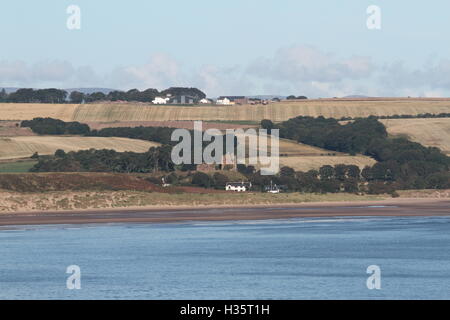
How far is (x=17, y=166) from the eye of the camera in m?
132

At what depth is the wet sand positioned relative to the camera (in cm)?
9062

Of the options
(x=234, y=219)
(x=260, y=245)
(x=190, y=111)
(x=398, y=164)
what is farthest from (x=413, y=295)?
(x=190, y=111)

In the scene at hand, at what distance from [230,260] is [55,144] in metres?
96.1

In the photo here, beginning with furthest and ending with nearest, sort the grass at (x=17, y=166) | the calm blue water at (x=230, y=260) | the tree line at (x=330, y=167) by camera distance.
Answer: the tree line at (x=330, y=167) → the grass at (x=17, y=166) → the calm blue water at (x=230, y=260)

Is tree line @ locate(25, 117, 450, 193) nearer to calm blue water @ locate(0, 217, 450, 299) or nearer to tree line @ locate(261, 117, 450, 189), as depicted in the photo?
tree line @ locate(261, 117, 450, 189)

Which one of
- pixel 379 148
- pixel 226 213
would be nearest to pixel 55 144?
pixel 379 148

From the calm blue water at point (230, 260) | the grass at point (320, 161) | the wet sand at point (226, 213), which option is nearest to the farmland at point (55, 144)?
the grass at point (320, 161)

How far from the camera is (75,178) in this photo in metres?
111

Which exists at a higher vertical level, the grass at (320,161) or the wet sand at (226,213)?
the grass at (320,161)

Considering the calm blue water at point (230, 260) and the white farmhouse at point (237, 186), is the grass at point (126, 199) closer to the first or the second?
the white farmhouse at point (237, 186)

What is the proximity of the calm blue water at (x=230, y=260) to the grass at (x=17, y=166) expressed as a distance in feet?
150

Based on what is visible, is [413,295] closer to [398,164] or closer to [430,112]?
[398,164]

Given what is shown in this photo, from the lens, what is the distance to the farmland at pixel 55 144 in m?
145

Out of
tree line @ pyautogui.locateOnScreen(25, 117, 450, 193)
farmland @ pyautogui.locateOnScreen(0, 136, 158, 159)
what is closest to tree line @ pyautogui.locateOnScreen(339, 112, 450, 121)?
tree line @ pyautogui.locateOnScreen(25, 117, 450, 193)
